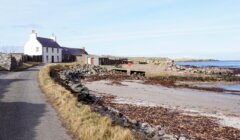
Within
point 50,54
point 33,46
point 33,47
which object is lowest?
point 50,54

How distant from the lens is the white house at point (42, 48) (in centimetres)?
7762

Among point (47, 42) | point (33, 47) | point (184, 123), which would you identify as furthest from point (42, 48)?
point (184, 123)

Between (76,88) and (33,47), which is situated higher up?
(33,47)

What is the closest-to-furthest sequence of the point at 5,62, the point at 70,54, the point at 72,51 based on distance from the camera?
the point at 5,62 → the point at 70,54 → the point at 72,51

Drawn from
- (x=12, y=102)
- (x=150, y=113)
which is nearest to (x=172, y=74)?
(x=150, y=113)

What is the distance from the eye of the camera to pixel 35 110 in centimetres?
1343

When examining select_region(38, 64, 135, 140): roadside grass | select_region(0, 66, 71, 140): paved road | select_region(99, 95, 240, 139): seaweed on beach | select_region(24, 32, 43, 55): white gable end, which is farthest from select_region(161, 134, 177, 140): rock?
select_region(24, 32, 43, 55): white gable end

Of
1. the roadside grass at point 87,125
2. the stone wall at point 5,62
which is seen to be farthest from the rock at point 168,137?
the stone wall at point 5,62

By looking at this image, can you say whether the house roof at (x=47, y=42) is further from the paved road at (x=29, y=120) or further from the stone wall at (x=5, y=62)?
the paved road at (x=29, y=120)

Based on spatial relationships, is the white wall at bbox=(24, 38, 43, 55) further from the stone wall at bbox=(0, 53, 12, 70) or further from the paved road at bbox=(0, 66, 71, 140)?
the paved road at bbox=(0, 66, 71, 140)

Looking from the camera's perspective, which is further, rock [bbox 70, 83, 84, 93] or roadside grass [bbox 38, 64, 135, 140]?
rock [bbox 70, 83, 84, 93]

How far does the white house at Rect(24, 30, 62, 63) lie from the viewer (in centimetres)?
7762

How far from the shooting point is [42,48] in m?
77.0

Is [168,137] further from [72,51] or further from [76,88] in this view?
[72,51]
